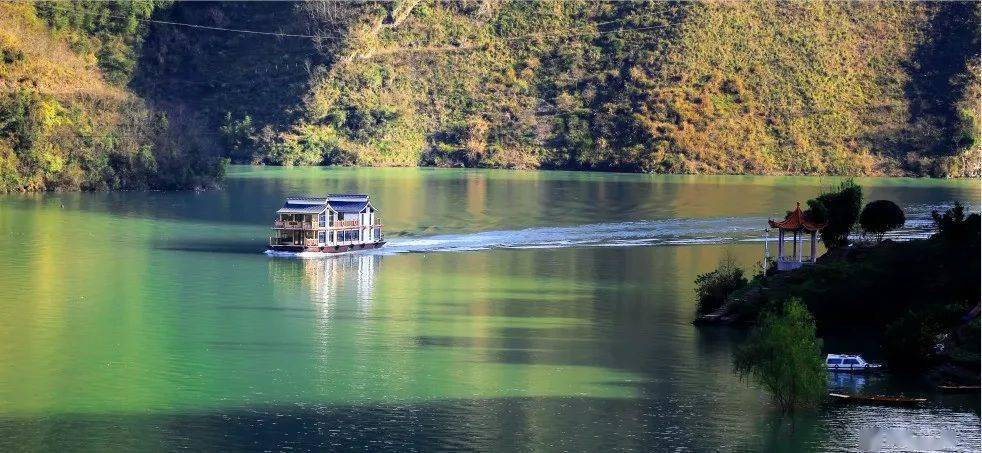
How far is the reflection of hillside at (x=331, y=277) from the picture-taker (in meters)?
44.6

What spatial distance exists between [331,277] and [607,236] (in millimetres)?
14787

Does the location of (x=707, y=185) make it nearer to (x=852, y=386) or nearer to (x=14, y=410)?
(x=852, y=386)

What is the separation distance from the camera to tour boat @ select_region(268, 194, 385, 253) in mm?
54938

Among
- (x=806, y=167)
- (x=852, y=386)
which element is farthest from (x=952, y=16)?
(x=852, y=386)

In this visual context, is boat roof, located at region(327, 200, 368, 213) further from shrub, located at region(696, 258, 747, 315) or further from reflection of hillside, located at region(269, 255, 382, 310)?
shrub, located at region(696, 258, 747, 315)

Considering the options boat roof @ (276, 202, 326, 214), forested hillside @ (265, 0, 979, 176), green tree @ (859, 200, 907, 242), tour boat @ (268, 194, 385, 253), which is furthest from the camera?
forested hillside @ (265, 0, 979, 176)

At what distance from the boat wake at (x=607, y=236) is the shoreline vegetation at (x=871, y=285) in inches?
492

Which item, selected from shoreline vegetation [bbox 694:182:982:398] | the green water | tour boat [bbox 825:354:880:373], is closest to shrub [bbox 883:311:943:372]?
shoreline vegetation [bbox 694:182:982:398]

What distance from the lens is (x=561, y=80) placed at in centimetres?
12081

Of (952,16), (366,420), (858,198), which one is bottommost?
(366,420)

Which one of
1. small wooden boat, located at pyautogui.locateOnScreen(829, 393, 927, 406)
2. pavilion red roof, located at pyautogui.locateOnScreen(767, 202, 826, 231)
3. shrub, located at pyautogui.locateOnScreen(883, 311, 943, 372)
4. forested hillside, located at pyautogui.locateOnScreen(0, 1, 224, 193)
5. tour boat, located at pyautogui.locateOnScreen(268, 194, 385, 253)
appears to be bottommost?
small wooden boat, located at pyautogui.locateOnScreen(829, 393, 927, 406)

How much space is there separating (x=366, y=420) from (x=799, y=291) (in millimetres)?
13423

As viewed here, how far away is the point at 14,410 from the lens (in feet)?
97.0

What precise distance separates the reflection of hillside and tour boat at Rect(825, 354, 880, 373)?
13015 millimetres
